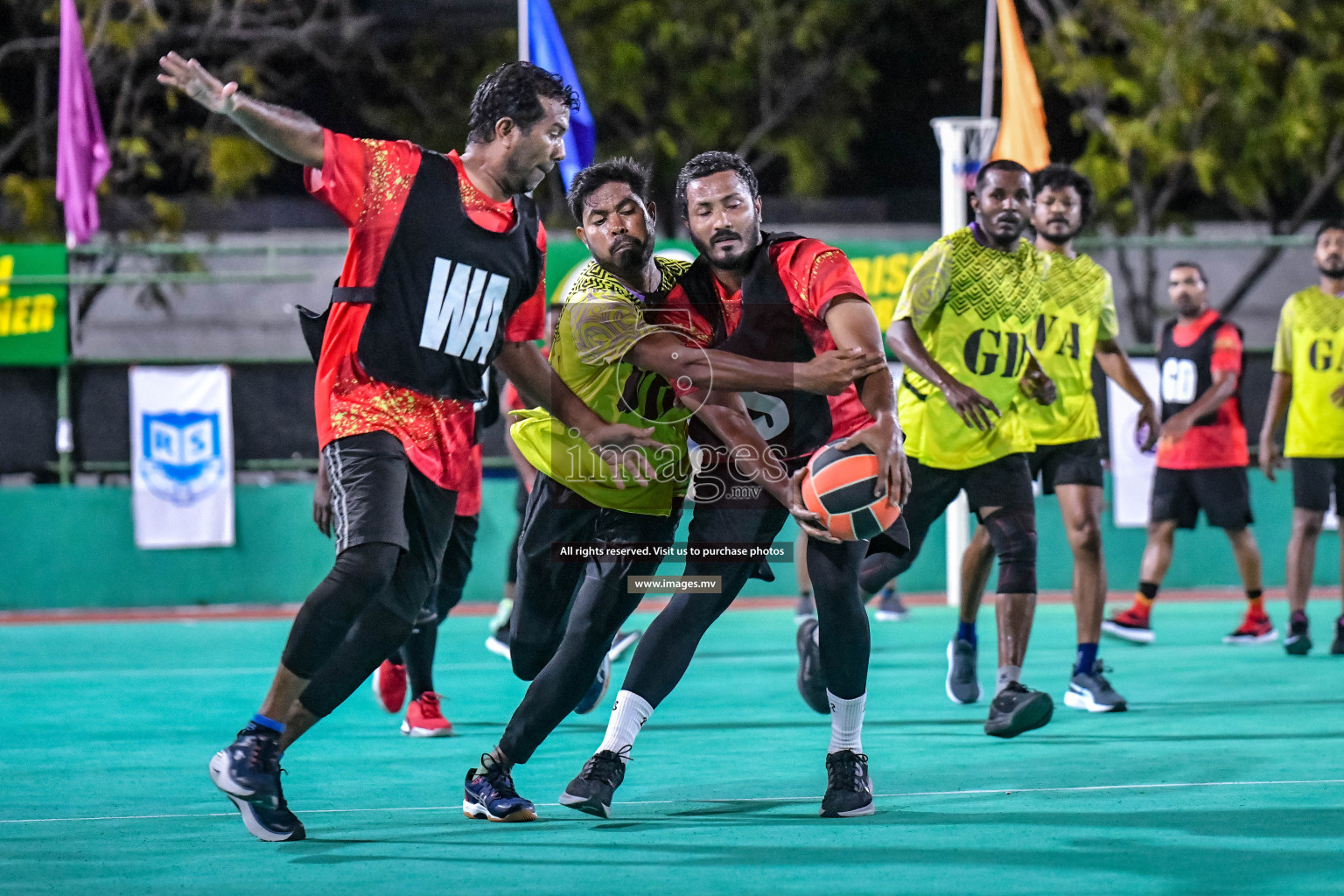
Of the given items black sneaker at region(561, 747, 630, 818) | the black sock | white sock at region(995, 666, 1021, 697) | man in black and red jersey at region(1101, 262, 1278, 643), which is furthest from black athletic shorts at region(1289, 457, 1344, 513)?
black sneaker at region(561, 747, 630, 818)

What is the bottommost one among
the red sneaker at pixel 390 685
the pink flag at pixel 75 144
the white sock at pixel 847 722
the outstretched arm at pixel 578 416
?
the red sneaker at pixel 390 685

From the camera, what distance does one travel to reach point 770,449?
5.12 m

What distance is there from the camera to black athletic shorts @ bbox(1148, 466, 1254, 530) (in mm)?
10547

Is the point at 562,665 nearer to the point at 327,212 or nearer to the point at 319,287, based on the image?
the point at 319,287

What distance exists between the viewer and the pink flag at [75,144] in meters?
13.6

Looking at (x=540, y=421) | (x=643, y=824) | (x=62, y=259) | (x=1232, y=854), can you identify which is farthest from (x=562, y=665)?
(x=62, y=259)

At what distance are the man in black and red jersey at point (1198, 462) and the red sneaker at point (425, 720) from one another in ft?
16.6

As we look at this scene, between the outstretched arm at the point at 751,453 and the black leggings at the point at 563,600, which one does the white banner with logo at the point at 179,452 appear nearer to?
the black leggings at the point at 563,600

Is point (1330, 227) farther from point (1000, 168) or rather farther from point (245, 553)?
point (245, 553)

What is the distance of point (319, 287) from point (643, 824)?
34.5 feet

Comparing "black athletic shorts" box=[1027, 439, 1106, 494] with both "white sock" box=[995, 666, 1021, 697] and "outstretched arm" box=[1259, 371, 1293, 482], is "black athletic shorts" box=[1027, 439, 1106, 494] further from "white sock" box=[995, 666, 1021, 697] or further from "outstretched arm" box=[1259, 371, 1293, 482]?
"outstretched arm" box=[1259, 371, 1293, 482]

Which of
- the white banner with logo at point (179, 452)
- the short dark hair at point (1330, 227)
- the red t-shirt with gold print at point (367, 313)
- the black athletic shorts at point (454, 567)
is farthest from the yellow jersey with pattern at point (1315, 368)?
the white banner with logo at point (179, 452)

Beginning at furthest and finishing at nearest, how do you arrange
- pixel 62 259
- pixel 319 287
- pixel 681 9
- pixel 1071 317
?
pixel 681 9, pixel 319 287, pixel 62 259, pixel 1071 317

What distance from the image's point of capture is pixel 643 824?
4.98 m
